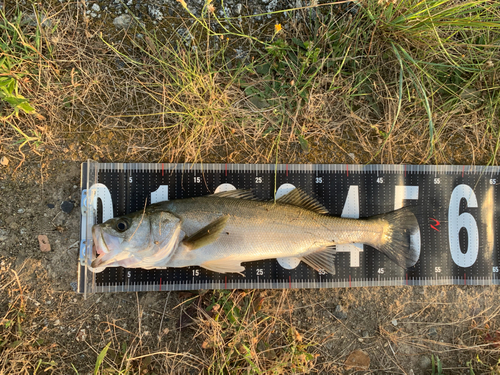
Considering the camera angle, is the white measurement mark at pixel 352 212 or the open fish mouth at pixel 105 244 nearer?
the open fish mouth at pixel 105 244

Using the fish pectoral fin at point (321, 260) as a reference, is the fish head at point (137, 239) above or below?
above

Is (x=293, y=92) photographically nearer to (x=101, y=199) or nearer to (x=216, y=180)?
(x=216, y=180)

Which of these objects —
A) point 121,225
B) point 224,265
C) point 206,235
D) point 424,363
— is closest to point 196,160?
point 206,235

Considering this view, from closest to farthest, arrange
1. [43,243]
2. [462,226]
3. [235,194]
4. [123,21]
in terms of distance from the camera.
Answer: [235,194]
[43,243]
[123,21]
[462,226]

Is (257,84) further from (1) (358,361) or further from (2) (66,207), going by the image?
(1) (358,361)

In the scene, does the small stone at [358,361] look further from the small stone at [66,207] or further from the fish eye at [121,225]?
the small stone at [66,207]

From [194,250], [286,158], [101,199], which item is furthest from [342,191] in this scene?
[101,199]

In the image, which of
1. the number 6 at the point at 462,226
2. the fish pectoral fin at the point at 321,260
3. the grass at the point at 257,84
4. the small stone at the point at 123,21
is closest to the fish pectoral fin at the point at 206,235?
the grass at the point at 257,84

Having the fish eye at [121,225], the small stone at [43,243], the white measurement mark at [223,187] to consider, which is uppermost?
the white measurement mark at [223,187]

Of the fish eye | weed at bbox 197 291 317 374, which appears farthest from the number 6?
the fish eye
